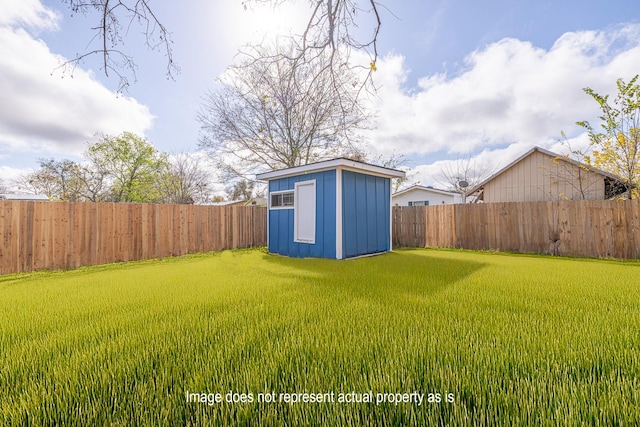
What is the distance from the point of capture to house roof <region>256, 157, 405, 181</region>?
6.00 metres

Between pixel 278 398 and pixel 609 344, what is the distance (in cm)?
176

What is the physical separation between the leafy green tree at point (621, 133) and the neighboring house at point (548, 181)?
0.41 m

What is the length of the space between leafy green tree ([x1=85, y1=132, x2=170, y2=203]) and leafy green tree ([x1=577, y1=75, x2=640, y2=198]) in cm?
2212

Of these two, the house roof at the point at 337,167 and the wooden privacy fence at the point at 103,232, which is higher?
the house roof at the point at 337,167

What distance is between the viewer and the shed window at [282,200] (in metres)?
7.20

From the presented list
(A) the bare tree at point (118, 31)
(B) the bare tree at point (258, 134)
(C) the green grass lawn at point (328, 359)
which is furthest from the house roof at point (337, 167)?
(B) the bare tree at point (258, 134)

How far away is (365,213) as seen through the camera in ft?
21.9

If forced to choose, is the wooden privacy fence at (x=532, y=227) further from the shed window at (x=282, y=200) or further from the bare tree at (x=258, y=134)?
the shed window at (x=282, y=200)

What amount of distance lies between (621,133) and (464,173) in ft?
57.5

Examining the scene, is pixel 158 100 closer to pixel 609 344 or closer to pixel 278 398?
pixel 278 398

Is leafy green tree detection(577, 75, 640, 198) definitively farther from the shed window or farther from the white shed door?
the shed window

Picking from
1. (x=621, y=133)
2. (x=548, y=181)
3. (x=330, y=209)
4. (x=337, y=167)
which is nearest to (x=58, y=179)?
(x=330, y=209)

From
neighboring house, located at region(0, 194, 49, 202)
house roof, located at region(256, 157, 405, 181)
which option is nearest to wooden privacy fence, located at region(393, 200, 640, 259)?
house roof, located at region(256, 157, 405, 181)

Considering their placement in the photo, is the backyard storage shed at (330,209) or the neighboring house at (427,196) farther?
the neighboring house at (427,196)
